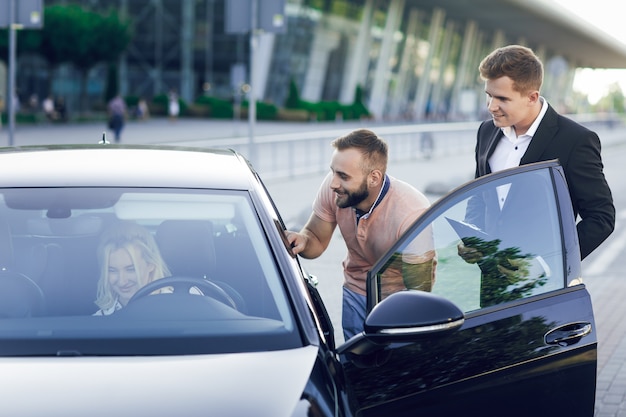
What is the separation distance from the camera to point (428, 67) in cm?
7775

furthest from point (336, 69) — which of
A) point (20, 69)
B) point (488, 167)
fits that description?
point (488, 167)

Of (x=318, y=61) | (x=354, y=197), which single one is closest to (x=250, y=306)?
(x=354, y=197)

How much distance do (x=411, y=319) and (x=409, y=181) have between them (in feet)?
61.3

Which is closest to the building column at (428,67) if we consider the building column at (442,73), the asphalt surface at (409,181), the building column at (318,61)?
the building column at (442,73)

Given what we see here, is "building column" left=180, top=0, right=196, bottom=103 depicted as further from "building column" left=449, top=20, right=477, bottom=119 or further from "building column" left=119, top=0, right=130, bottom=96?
"building column" left=449, top=20, right=477, bottom=119

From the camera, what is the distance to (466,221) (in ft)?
11.0

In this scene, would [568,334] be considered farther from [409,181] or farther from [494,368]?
[409,181]

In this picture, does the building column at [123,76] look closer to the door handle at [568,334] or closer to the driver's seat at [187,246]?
the driver's seat at [187,246]

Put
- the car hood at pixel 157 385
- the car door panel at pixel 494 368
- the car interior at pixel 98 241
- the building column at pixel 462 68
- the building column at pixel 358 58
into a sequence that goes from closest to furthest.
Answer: the car hood at pixel 157 385, the car door panel at pixel 494 368, the car interior at pixel 98 241, the building column at pixel 358 58, the building column at pixel 462 68

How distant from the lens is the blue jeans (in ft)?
13.7

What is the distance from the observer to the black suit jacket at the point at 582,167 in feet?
12.9

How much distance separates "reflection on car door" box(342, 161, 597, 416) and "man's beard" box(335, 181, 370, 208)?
69cm

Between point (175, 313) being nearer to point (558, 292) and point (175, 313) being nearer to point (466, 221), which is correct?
point (466, 221)

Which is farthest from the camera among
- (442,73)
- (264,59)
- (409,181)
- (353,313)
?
(442,73)
